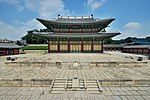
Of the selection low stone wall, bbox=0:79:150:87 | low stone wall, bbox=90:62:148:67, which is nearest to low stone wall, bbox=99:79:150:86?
low stone wall, bbox=0:79:150:87

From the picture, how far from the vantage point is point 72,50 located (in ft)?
107

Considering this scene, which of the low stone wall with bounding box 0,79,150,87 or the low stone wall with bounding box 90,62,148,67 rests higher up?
the low stone wall with bounding box 90,62,148,67

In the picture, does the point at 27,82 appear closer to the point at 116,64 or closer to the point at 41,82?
the point at 41,82

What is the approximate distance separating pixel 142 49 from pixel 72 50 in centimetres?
2380

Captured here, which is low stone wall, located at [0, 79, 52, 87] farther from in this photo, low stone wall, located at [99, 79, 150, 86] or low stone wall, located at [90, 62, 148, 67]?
low stone wall, located at [90, 62, 148, 67]

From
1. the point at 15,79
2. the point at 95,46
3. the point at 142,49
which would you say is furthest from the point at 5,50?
the point at 142,49

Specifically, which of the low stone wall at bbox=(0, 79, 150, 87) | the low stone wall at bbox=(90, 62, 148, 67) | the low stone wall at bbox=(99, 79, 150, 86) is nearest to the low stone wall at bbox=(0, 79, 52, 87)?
the low stone wall at bbox=(0, 79, 150, 87)

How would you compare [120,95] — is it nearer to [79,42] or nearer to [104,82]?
[104,82]

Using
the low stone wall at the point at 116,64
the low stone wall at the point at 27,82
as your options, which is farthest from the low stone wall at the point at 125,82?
the low stone wall at the point at 116,64

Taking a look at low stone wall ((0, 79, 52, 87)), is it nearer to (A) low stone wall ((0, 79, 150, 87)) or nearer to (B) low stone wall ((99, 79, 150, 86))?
(A) low stone wall ((0, 79, 150, 87))

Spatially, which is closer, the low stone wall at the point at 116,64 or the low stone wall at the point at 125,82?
the low stone wall at the point at 125,82

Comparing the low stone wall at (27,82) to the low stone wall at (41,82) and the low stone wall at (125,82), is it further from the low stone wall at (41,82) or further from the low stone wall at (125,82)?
the low stone wall at (125,82)

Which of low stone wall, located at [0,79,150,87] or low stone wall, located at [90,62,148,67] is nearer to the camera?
low stone wall, located at [0,79,150,87]

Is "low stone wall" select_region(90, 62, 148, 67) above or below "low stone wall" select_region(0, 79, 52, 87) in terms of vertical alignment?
above
